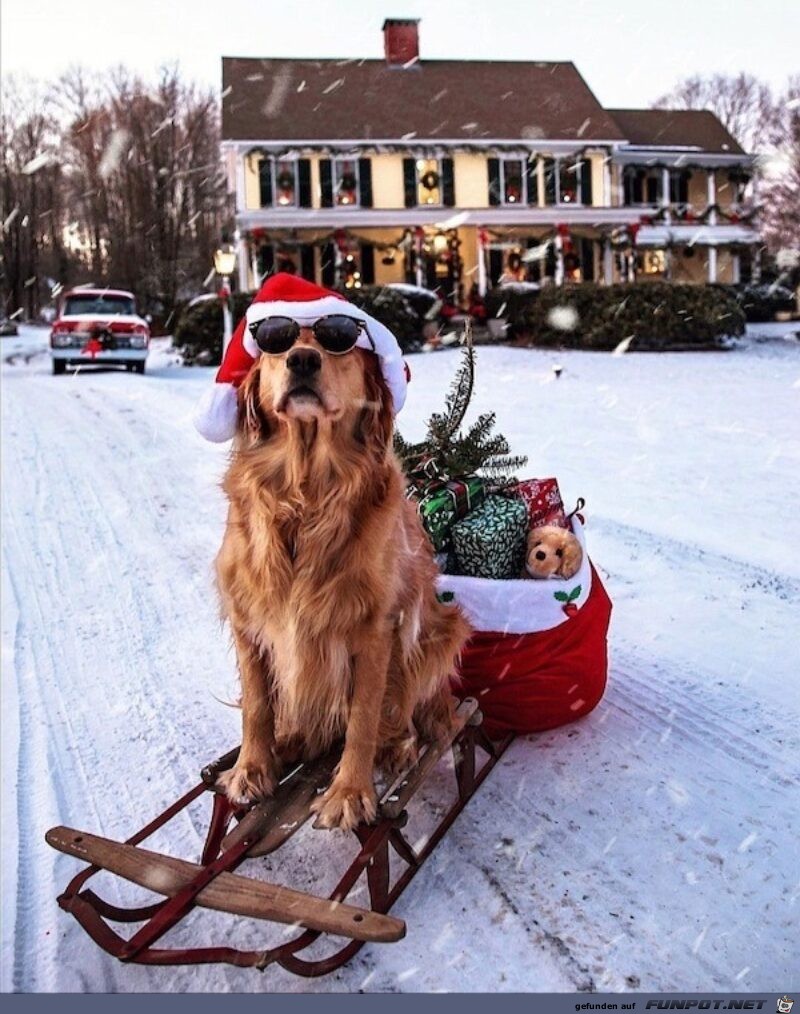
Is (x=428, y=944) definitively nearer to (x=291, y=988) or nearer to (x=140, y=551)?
(x=291, y=988)

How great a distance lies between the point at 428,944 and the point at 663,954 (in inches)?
23.2

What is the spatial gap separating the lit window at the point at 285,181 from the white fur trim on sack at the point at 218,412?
24.8 meters

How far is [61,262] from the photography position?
4497cm

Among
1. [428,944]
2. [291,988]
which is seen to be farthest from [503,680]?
[291,988]

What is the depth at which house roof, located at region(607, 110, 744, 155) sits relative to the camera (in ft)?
104

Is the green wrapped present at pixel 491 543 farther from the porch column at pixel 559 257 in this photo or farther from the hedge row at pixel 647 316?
the porch column at pixel 559 257

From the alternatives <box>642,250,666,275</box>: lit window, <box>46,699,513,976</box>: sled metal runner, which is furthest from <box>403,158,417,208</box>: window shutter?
<box>46,699,513,976</box>: sled metal runner

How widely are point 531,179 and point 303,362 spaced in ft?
89.3

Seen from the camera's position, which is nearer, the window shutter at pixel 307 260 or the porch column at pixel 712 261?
the window shutter at pixel 307 260

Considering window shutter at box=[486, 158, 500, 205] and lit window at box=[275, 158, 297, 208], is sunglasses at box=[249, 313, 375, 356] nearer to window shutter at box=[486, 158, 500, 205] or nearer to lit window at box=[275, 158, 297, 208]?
lit window at box=[275, 158, 297, 208]

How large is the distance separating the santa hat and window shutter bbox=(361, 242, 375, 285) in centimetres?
A: 2532

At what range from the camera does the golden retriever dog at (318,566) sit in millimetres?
2629

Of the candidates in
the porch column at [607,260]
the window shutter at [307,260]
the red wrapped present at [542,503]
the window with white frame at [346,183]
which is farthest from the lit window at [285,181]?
the red wrapped present at [542,503]

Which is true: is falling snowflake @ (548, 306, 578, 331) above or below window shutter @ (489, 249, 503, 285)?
below
